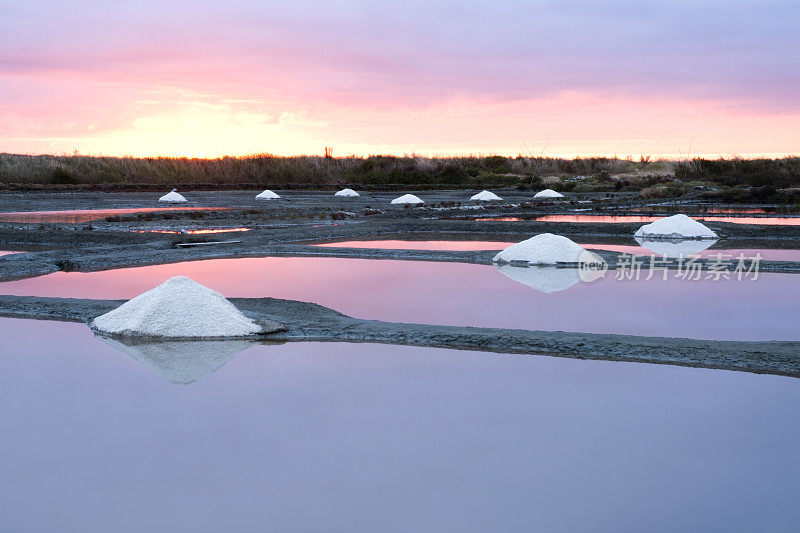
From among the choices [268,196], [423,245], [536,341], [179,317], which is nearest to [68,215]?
[268,196]

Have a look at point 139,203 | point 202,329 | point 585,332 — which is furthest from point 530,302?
point 139,203

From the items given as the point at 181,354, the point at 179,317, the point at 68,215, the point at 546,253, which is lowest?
the point at 181,354

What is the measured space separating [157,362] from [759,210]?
15.7 m

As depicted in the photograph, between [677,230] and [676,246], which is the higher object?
[677,230]

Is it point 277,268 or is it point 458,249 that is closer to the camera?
point 277,268

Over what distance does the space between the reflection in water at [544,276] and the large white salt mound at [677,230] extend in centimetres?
383

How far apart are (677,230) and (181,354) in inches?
337

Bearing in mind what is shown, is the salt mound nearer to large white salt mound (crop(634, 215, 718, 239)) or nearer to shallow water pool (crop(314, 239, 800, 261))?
shallow water pool (crop(314, 239, 800, 261))

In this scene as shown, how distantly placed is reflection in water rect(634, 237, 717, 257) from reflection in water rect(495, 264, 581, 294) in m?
2.07

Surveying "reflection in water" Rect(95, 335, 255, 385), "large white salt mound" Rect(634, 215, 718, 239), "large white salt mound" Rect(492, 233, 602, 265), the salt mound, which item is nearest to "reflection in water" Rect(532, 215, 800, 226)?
"large white salt mound" Rect(634, 215, 718, 239)

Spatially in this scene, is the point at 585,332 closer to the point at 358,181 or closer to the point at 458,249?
the point at 458,249

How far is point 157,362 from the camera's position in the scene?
4434 millimetres

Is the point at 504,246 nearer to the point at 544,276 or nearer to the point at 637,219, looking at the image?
the point at 544,276

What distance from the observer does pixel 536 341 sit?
15.6 feet
